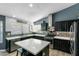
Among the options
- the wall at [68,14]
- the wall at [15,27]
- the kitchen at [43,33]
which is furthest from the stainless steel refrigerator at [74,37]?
the wall at [15,27]

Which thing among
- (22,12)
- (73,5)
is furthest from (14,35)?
(73,5)

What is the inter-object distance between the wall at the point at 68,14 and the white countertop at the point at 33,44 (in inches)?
22.0

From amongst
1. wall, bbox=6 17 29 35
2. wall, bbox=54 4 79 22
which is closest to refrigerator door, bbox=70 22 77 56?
wall, bbox=54 4 79 22

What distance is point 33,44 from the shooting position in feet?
5.12

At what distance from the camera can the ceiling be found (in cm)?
145

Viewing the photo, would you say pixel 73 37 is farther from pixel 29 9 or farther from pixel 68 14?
pixel 29 9

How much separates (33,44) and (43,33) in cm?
30

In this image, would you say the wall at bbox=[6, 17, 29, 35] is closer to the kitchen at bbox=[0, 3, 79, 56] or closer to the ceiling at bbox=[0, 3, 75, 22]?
the kitchen at bbox=[0, 3, 79, 56]

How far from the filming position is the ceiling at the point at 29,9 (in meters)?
1.45

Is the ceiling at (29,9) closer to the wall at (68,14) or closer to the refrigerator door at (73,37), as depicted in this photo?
the wall at (68,14)

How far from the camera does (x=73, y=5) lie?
4.80 ft

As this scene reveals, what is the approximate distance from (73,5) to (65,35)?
0.59 metres

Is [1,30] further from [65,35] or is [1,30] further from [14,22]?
[65,35]

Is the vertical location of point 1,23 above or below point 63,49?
above
